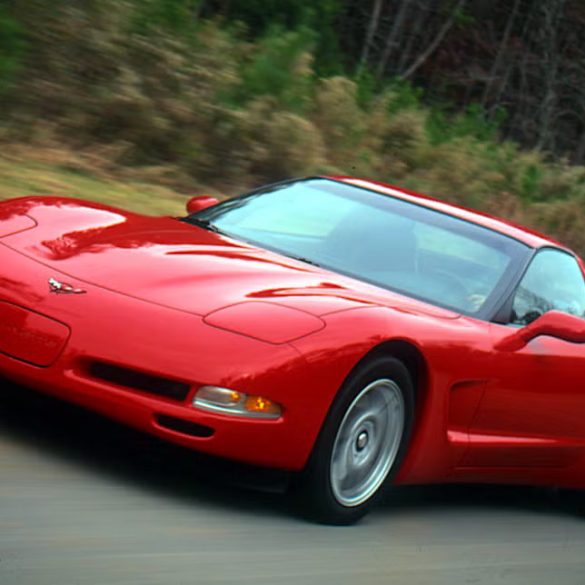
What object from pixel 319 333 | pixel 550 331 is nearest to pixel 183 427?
pixel 319 333

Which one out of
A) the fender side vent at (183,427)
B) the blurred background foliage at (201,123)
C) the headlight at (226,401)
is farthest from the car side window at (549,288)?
the blurred background foliage at (201,123)

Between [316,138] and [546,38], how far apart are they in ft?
71.5

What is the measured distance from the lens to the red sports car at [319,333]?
445cm

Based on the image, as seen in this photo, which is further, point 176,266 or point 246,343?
point 176,266

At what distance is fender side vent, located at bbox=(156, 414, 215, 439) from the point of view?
Answer: 14.5ft

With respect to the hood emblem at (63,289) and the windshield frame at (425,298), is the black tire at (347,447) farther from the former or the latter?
the hood emblem at (63,289)

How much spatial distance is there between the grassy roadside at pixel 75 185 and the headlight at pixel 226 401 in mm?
5594

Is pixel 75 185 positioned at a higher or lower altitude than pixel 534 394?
lower

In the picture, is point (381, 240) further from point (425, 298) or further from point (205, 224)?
point (205, 224)

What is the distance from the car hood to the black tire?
26 cm

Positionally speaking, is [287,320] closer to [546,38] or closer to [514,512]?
[514,512]

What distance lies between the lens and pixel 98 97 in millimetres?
13094

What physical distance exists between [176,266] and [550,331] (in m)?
1.58

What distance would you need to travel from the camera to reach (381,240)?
19.8ft
